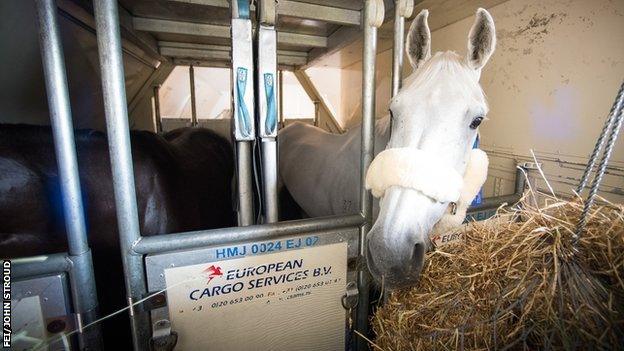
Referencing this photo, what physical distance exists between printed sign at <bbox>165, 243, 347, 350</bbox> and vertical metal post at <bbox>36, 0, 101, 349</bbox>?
22 centimetres

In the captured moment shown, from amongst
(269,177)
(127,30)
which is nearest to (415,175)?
(269,177)

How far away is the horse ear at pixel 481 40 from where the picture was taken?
1.05 metres

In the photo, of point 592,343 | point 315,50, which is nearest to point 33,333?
point 592,343

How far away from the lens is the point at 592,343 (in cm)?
50

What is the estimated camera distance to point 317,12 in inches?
64.9

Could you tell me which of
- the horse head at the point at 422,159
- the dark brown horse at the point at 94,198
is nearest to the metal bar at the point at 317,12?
the horse head at the point at 422,159

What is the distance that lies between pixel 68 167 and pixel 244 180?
19.8 inches

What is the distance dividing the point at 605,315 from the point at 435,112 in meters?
0.67

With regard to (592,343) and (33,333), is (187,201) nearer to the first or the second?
(33,333)

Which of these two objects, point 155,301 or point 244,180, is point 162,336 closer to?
point 155,301

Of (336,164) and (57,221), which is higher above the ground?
(336,164)

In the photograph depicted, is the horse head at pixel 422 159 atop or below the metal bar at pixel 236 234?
atop

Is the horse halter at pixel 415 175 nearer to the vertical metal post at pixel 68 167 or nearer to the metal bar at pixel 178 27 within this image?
the vertical metal post at pixel 68 167

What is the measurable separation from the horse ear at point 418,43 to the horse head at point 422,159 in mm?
159
